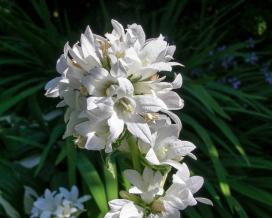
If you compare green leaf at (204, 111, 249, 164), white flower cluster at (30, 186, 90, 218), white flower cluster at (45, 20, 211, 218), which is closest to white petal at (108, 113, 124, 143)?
white flower cluster at (45, 20, 211, 218)

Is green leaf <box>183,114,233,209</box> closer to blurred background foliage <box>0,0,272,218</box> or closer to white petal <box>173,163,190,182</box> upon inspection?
blurred background foliage <box>0,0,272,218</box>

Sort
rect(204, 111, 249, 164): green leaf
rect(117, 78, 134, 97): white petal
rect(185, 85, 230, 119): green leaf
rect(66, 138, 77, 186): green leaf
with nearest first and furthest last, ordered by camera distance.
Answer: rect(117, 78, 134, 97): white petal
rect(66, 138, 77, 186): green leaf
rect(204, 111, 249, 164): green leaf
rect(185, 85, 230, 119): green leaf

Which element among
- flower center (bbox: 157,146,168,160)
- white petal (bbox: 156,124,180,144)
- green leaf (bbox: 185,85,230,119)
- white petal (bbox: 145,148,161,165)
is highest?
white petal (bbox: 156,124,180,144)

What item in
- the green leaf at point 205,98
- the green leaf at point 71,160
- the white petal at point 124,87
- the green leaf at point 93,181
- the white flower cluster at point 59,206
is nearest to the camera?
the white petal at point 124,87

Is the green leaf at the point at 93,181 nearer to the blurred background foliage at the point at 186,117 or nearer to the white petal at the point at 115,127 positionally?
the blurred background foliage at the point at 186,117

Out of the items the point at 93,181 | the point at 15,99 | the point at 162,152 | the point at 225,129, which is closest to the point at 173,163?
the point at 162,152

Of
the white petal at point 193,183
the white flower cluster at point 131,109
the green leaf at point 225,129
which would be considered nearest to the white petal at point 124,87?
the white flower cluster at point 131,109

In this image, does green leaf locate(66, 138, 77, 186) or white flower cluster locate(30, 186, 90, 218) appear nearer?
white flower cluster locate(30, 186, 90, 218)
